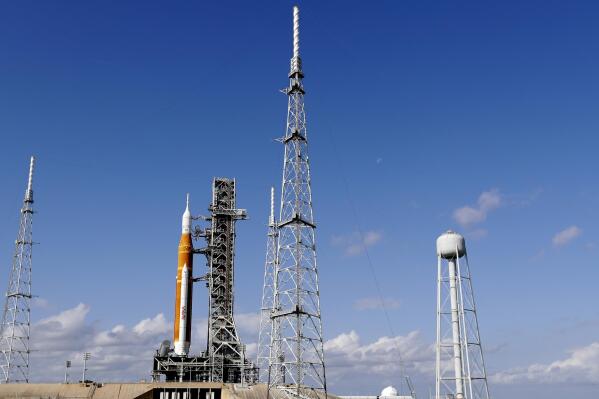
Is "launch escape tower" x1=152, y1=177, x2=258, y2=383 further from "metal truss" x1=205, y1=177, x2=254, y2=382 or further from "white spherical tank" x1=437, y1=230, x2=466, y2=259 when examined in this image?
"white spherical tank" x1=437, y1=230, x2=466, y2=259

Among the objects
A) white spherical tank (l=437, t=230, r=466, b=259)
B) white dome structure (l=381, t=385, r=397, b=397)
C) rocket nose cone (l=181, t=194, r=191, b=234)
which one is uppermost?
rocket nose cone (l=181, t=194, r=191, b=234)

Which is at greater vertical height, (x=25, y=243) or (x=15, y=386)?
(x=25, y=243)

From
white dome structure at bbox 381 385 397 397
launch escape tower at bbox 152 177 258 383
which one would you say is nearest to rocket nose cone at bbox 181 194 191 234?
launch escape tower at bbox 152 177 258 383

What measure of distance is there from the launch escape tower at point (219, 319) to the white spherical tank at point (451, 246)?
44340 mm

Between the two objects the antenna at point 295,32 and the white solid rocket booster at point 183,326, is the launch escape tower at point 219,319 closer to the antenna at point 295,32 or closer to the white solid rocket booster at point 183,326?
the white solid rocket booster at point 183,326

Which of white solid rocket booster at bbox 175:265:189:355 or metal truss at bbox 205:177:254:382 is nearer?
white solid rocket booster at bbox 175:265:189:355

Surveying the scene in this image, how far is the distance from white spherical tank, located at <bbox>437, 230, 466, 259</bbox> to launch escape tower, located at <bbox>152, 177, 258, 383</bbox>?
4434 cm

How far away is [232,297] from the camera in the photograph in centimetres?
11325

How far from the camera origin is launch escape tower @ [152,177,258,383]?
10756 centimetres

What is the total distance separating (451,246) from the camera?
7612 cm

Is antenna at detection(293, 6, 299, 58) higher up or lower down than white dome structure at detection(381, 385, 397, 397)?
higher up

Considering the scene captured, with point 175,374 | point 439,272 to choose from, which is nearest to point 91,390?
point 175,374

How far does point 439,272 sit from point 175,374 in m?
51.7

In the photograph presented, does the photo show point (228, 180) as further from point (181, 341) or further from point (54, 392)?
point (54, 392)
